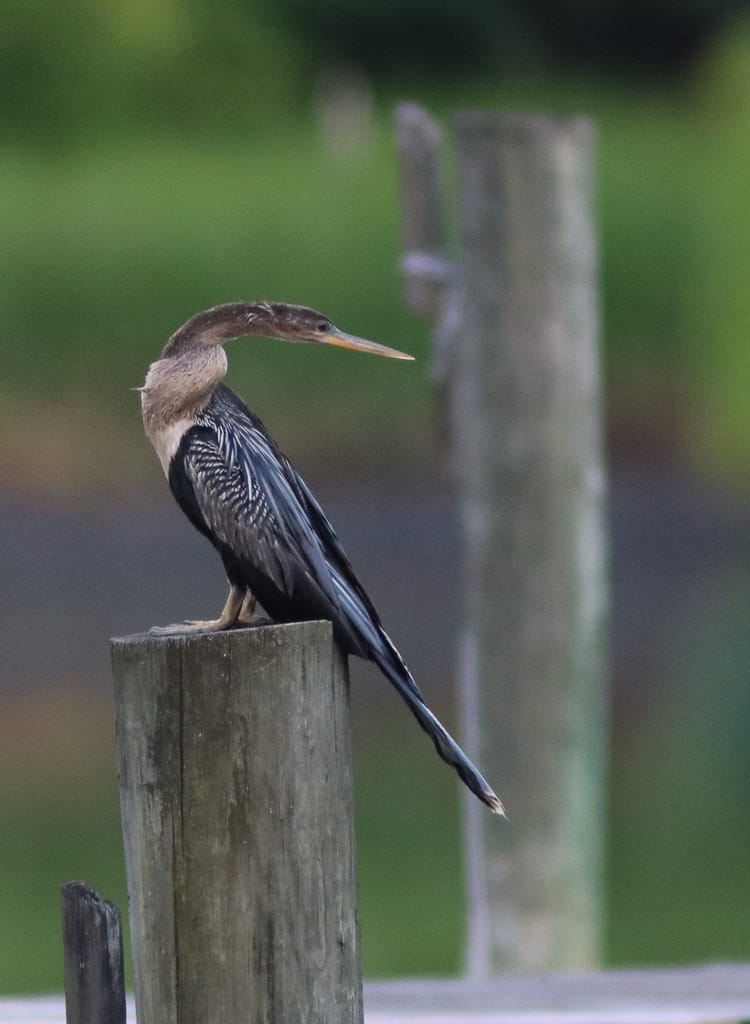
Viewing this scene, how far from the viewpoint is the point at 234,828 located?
1.85m

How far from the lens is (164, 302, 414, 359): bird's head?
7.13ft

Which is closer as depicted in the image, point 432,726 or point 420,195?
point 432,726

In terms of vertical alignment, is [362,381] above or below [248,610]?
above

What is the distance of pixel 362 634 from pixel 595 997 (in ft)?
3.74

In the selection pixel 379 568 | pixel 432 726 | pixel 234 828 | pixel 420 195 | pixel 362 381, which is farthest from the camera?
pixel 362 381

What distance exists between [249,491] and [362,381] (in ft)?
30.2

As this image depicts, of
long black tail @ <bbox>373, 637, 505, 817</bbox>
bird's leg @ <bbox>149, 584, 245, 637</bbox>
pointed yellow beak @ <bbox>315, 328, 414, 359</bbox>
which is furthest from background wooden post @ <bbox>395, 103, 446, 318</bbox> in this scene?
long black tail @ <bbox>373, 637, 505, 817</bbox>

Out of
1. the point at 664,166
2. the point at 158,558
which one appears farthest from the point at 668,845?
the point at 664,166

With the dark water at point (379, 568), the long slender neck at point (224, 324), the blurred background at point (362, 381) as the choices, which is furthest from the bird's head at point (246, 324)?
the dark water at point (379, 568)

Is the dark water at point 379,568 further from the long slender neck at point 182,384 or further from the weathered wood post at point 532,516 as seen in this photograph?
the long slender neck at point 182,384

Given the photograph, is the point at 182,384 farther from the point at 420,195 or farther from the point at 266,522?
the point at 420,195

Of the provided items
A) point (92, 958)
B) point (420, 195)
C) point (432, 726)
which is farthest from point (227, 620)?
point (420, 195)

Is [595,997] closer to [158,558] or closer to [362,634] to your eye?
[362,634]

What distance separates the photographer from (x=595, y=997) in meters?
2.92
